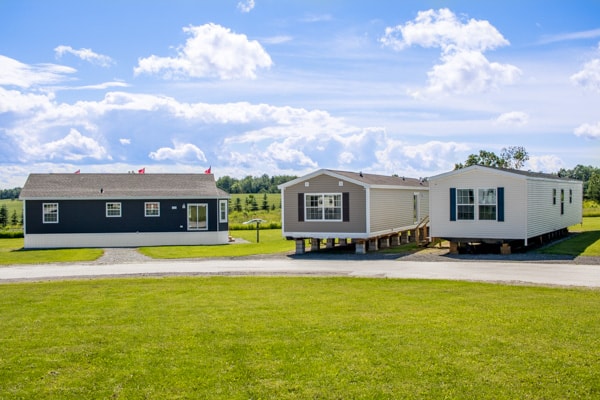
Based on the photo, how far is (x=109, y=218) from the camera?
31328mm

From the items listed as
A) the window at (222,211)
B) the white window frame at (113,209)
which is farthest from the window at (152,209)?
the window at (222,211)

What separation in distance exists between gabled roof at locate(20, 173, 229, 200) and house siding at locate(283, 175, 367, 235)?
8116 millimetres

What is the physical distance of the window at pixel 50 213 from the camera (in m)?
31.0

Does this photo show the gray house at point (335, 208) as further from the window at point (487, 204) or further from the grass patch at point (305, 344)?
the grass patch at point (305, 344)

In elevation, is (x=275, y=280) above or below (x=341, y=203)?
below

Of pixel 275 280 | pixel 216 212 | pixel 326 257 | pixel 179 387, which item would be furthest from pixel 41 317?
pixel 216 212

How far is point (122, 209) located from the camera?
31.4m

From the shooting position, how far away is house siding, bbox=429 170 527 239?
21547 mm

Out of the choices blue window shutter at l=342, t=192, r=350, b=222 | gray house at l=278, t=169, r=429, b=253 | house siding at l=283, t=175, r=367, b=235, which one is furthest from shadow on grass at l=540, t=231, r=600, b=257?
blue window shutter at l=342, t=192, r=350, b=222

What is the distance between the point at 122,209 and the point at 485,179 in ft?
61.8

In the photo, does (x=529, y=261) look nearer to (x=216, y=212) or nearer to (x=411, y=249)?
(x=411, y=249)

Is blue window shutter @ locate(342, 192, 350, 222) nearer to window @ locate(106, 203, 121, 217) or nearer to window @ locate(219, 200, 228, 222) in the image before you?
window @ locate(219, 200, 228, 222)

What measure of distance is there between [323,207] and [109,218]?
13.3 m

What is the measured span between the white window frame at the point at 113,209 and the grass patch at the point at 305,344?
738 inches
